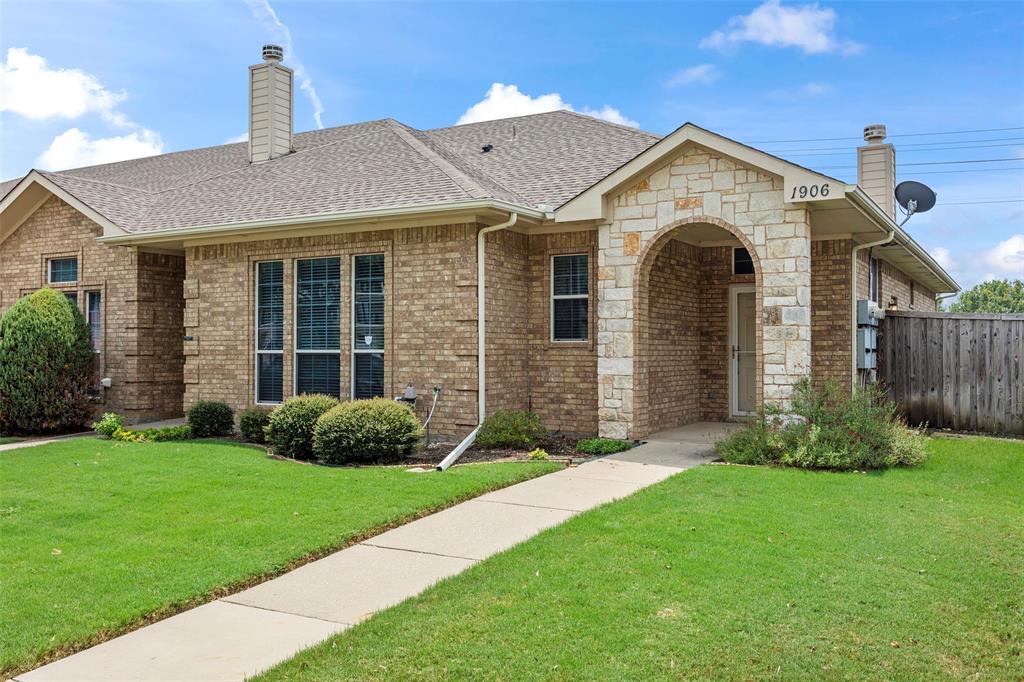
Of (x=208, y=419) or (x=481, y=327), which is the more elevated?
(x=481, y=327)

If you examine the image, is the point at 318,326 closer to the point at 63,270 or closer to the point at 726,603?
the point at 63,270

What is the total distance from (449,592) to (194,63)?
8.14 m

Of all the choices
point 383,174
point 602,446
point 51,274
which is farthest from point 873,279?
point 51,274

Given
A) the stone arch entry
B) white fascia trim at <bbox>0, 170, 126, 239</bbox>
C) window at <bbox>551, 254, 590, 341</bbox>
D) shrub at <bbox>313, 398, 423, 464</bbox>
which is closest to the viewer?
shrub at <bbox>313, 398, 423, 464</bbox>

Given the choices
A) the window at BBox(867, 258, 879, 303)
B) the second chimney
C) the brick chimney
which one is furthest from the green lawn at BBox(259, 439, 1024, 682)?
the second chimney

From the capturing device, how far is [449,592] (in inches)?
210

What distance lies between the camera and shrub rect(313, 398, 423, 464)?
34.8ft

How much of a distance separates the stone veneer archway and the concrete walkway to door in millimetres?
2910

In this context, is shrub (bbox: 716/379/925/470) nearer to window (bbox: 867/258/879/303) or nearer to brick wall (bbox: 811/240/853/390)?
brick wall (bbox: 811/240/853/390)

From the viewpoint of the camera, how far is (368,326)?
1308cm

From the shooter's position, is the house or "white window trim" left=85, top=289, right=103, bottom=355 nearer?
the house

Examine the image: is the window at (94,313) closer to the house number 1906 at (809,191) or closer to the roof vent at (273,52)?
the roof vent at (273,52)

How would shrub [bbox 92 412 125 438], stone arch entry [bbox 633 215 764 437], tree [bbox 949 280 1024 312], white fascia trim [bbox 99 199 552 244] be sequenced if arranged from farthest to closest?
tree [bbox 949 280 1024 312] → shrub [bbox 92 412 125 438] → stone arch entry [bbox 633 215 764 437] → white fascia trim [bbox 99 199 552 244]

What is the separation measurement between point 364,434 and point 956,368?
Result: 9356mm
